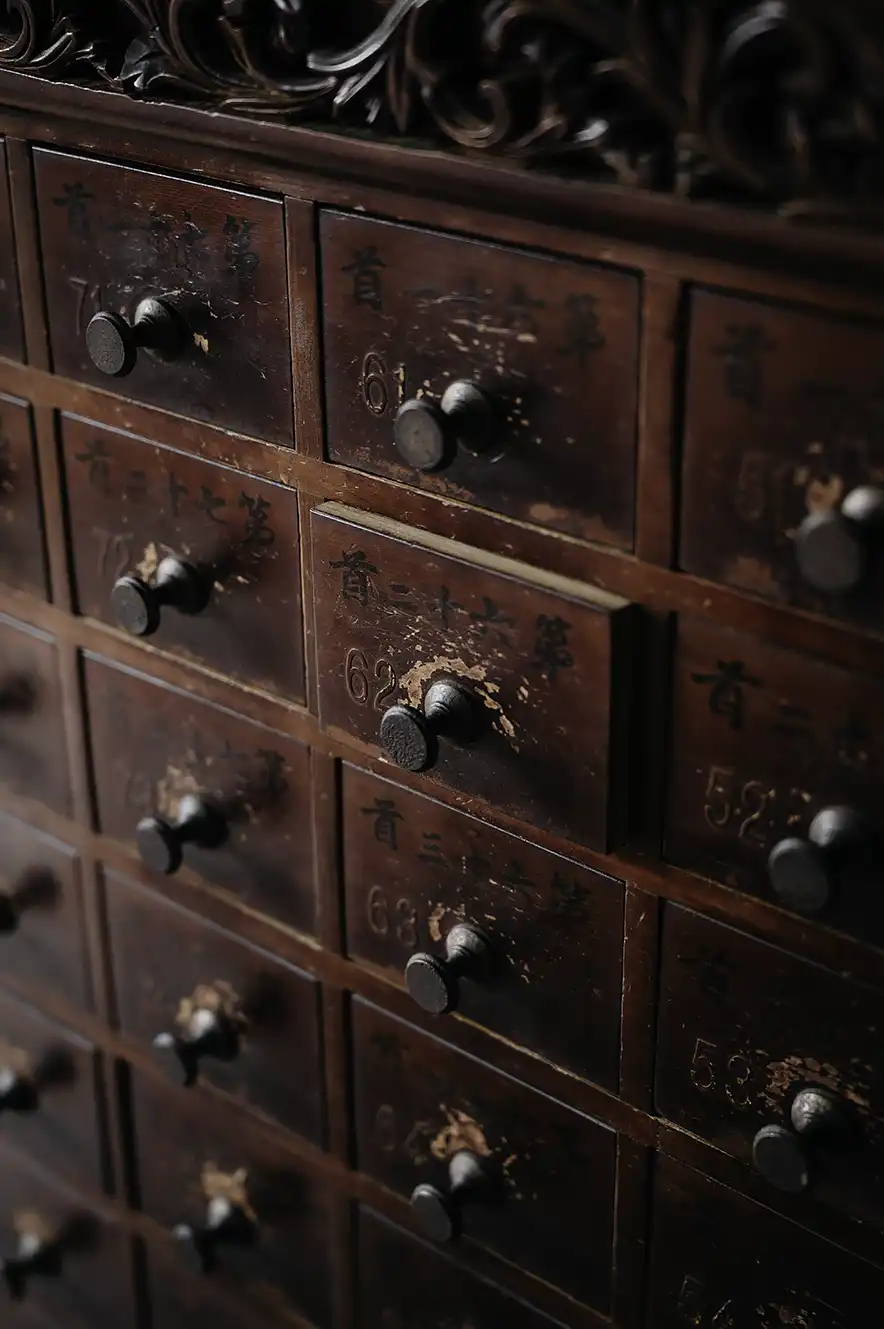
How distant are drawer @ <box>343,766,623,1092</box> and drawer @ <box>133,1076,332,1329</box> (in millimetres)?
262

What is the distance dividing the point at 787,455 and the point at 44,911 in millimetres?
736

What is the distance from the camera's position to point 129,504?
100 centimetres

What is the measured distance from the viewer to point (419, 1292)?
1074 mm

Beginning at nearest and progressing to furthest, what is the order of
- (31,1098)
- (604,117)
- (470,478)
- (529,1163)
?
1. (604,117)
2. (470,478)
3. (529,1163)
4. (31,1098)

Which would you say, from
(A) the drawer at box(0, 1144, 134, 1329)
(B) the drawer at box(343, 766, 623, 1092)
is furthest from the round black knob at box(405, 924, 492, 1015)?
(A) the drawer at box(0, 1144, 134, 1329)

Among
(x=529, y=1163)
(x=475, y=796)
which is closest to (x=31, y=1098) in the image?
(x=529, y=1163)

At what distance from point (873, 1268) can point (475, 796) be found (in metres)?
0.31

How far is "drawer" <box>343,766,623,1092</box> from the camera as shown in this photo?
867 millimetres

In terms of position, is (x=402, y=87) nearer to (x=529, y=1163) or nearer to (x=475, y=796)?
(x=475, y=796)

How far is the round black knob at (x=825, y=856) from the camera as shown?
0.71 meters

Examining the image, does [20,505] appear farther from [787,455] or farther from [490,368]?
[787,455]

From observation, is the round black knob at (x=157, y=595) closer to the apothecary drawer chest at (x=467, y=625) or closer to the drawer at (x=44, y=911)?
the apothecary drawer chest at (x=467, y=625)

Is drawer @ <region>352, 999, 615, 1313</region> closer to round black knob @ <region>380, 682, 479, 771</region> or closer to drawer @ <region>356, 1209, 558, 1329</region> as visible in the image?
drawer @ <region>356, 1209, 558, 1329</region>

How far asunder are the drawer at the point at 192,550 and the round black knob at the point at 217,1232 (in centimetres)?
43
